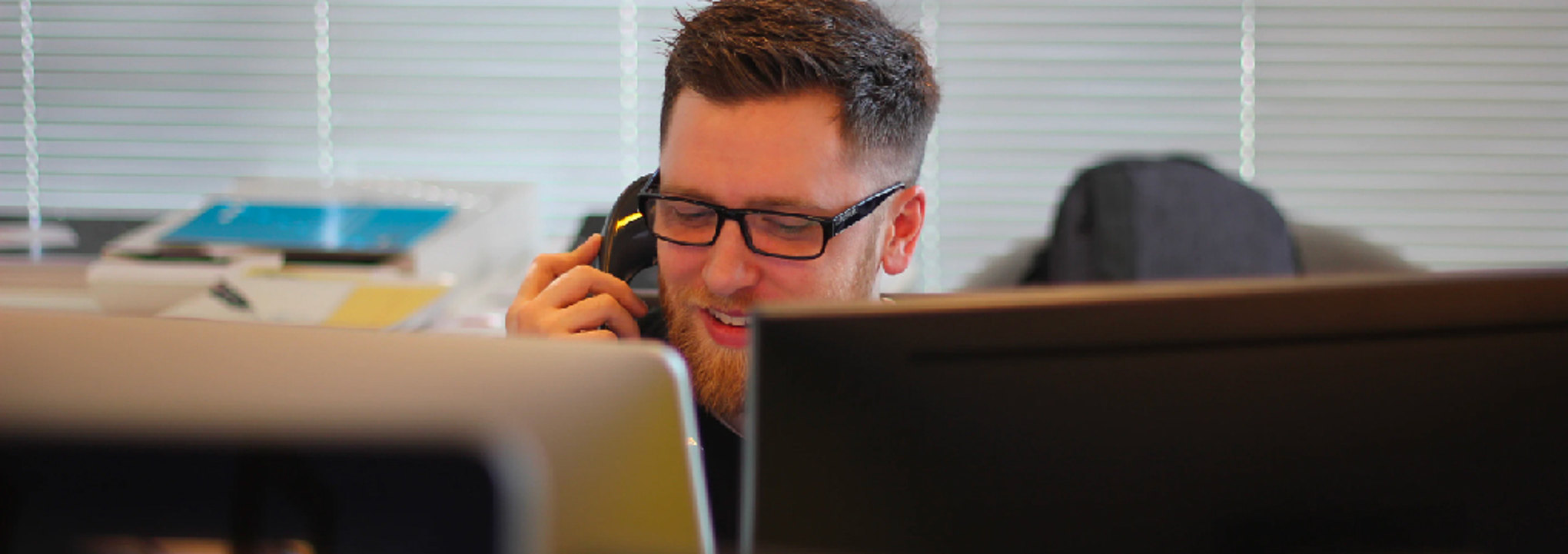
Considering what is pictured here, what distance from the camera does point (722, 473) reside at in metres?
1.25

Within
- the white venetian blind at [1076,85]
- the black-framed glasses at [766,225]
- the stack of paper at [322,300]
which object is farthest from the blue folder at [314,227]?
the white venetian blind at [1076,85]

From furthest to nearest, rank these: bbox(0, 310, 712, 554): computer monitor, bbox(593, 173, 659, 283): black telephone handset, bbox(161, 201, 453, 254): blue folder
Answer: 1. bbox(161, 201, 453, 254): blue folder
2. bbox(593, 173, 659, 283): black telephone handset
3. bbox(0, 310, 712, 554): computer monitor

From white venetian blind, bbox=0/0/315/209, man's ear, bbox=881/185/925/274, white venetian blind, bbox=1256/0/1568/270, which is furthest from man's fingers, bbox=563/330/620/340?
white venetian blind, bbox=1256/0/1568/270

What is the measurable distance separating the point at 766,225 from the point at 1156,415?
2.03 ft

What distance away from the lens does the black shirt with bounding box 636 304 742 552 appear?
1.23 metres

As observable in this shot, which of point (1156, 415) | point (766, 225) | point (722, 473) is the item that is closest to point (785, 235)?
point (766, 225)

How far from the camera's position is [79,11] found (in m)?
2.73

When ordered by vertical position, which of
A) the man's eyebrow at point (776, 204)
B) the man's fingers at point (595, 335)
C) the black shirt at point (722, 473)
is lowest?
the black shirt at point (722, 473)

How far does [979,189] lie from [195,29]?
5.80ft

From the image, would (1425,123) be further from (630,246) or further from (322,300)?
(322,300)

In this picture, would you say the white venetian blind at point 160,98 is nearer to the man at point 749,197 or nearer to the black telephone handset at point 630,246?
the black telephone handset at point 630,246

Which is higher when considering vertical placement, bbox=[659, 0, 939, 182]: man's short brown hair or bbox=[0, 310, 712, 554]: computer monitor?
bbox=[659, 0, 939, 182]: man's short brown hair

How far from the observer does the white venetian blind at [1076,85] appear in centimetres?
263

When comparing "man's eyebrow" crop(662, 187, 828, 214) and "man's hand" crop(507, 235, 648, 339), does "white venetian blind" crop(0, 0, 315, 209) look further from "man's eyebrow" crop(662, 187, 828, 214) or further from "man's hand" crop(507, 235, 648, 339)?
"man's eyebrow" crop(662, 187, 828, 214)
